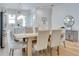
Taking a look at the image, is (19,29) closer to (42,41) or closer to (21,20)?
(21,20)

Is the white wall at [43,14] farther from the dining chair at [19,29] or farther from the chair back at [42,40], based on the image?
the dining chair at [19,29]

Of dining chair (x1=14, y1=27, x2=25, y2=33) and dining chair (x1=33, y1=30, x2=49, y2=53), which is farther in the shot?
dining chair (x1=33, y1=30, x2=49, y2=53)

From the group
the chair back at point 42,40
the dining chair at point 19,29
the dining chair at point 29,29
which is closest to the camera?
the dining chair at point 19,29

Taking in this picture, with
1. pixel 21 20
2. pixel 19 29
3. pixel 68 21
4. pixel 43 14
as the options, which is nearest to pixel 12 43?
pixel 19 29

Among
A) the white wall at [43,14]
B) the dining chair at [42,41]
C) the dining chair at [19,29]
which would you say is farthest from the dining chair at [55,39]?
the dining chair at [19,29]

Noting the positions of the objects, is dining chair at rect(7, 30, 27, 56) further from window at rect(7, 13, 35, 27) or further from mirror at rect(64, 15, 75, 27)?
mirror at rect(64, 15, 75, 27)

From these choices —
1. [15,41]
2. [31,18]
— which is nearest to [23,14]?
[31,18]

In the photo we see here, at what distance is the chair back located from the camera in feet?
8.83

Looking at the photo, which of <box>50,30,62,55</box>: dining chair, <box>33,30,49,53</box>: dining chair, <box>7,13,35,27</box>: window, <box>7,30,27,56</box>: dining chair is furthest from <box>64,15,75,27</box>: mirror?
<box>7,30,27,56</box>: dining chair

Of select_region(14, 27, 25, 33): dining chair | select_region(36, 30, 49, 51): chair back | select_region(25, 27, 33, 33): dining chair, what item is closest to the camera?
select_region(14, 27, 25, 33): dining chair

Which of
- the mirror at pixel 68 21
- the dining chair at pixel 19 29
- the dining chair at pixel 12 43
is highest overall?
the mirror at pixel 68 21

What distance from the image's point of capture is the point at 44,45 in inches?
107

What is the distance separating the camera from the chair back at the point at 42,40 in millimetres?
2691

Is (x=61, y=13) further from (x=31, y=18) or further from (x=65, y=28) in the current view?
(x=31, y=18)
